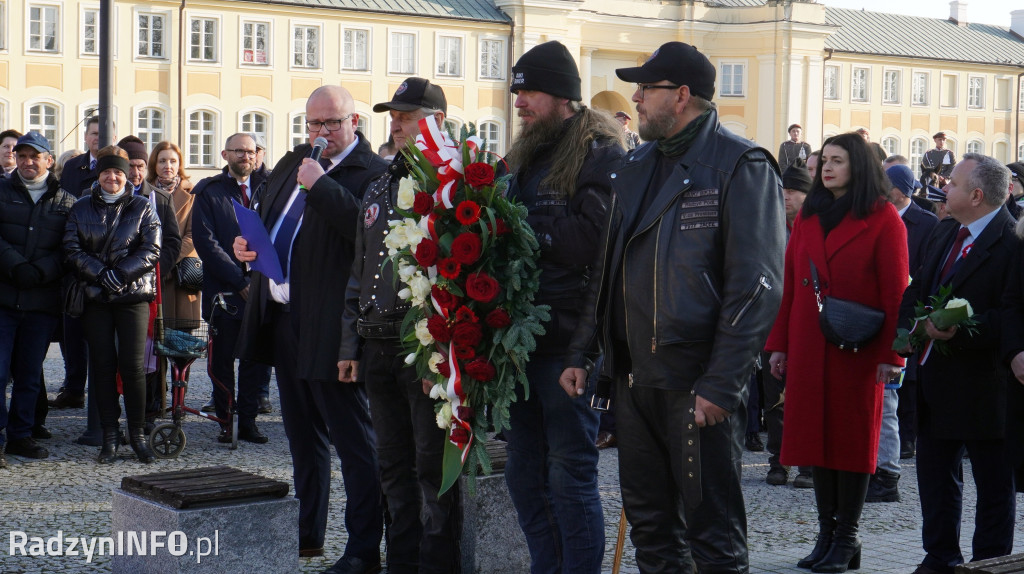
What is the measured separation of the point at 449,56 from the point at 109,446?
4815 cm

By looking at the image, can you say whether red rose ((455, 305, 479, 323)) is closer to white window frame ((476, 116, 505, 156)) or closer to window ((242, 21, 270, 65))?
window ((242, 21, 270, 65))

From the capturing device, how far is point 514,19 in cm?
5738

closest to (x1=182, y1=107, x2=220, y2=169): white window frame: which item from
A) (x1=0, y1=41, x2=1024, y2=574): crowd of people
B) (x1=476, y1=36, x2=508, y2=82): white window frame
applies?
(x1=476, y1=36, x2=508, y2=82): white window frame

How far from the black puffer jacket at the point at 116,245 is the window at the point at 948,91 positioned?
6797cm

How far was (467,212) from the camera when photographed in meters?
5.21

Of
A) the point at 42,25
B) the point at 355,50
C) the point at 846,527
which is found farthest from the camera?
the point at 355,50

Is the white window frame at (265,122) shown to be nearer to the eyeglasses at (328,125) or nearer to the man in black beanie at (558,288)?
the eyeglasses at (328,125)

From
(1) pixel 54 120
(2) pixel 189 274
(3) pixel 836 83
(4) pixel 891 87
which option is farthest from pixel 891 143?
(2) pixel 189 274

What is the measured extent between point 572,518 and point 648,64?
5.94 feet

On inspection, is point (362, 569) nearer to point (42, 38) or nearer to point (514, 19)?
point (42, 38)

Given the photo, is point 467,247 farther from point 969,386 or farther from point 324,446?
point 969,386

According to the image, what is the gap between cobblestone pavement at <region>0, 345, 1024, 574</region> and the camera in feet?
21.6

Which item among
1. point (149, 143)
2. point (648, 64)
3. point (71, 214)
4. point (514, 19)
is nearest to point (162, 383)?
point (71, 214)

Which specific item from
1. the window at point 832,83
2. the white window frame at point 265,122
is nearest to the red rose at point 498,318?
the white window frame at point 265,122
